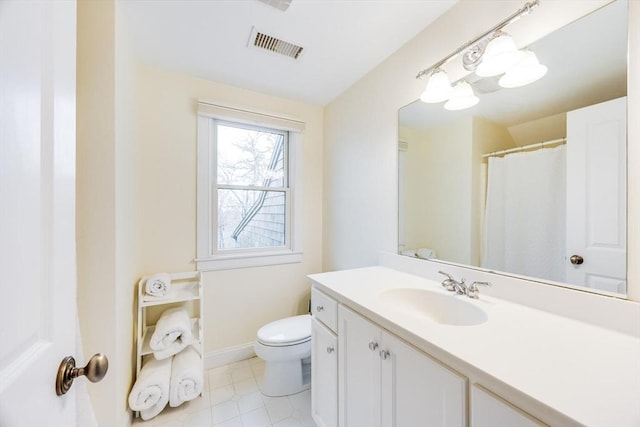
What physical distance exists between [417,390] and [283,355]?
3.62ft

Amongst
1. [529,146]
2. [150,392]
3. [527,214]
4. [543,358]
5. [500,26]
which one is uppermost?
[500,26]

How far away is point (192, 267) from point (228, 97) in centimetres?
143

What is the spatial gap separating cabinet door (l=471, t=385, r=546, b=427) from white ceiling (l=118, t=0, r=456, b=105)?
1.67 meters

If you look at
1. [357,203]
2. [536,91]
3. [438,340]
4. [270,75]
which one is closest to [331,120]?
[270,75]

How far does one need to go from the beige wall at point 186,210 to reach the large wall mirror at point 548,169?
1435mm

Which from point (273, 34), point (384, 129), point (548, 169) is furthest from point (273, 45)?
point (548, 169)

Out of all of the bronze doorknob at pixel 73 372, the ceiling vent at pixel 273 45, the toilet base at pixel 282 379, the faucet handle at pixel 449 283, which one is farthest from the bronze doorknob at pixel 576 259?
the ceiling vent at pixel 273 45

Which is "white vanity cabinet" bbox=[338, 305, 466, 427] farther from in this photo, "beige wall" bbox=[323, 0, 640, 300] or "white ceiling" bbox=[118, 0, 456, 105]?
"white ceiling" bbox=[118, 0, 456, 105]

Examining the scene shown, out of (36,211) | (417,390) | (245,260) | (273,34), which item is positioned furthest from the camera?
(245,260)

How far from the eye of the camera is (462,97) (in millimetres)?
1283

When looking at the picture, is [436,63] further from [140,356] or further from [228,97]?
[140,356]

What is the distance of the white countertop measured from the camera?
48cm

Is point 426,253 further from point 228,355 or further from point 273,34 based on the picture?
point 228,355

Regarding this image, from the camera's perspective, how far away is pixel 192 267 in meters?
1.97
